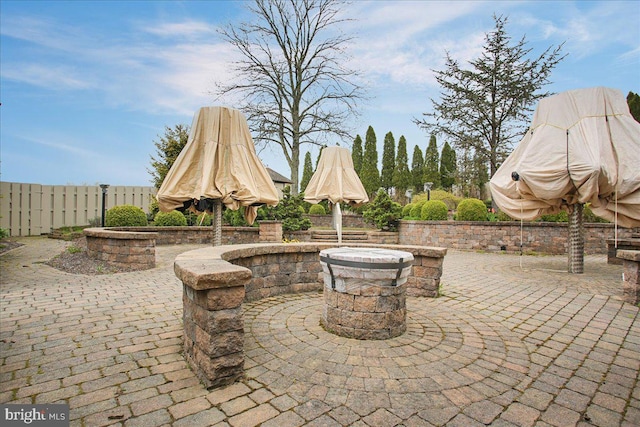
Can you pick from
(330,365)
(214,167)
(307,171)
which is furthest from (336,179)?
(307,171)

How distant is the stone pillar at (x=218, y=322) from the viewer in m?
2.28

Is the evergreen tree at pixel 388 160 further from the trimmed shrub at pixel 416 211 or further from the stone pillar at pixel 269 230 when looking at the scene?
the stone pillar at pixel 269 230

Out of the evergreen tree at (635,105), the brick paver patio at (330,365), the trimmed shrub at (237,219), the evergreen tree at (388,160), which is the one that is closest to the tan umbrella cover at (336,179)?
the trimmed shrub at (237,219)

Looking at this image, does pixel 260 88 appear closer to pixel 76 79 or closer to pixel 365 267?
pixel 76 79

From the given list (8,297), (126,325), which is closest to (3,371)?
(126,325)

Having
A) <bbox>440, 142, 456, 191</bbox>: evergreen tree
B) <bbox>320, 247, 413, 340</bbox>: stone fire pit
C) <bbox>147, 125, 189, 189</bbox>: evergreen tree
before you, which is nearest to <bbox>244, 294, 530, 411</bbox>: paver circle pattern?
<bbox>320, 247, 413, 340</bbox>: stone fire pit

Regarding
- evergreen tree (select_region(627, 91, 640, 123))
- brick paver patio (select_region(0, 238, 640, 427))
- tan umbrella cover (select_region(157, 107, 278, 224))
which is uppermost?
evergreen tree (select_region(627, 91, 640, 123))

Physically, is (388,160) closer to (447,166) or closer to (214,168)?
(447,166)

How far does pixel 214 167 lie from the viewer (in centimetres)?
628

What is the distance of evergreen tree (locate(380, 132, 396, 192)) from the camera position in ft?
106

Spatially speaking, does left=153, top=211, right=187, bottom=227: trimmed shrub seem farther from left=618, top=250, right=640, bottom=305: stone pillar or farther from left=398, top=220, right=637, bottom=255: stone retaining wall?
left=618, top=250, right=640, bottom=305: stone pillar

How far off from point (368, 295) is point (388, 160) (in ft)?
99.1

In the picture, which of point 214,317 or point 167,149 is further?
point 167,149

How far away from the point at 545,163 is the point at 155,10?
310 inches
